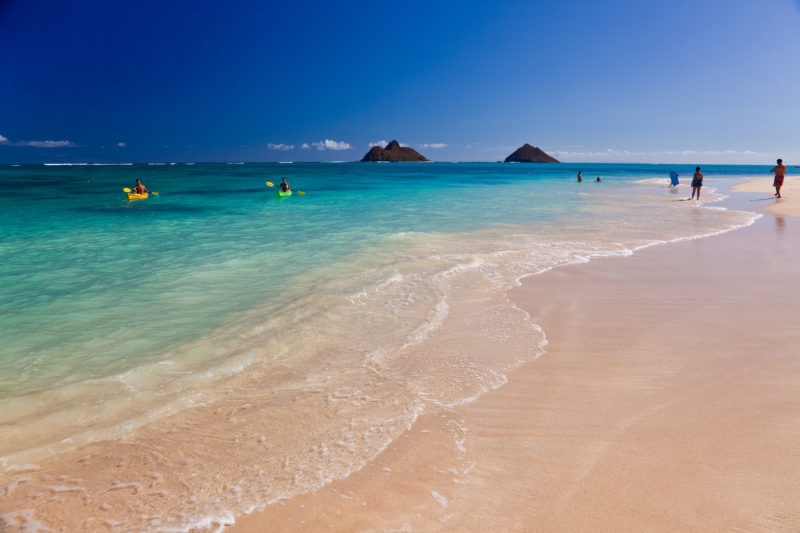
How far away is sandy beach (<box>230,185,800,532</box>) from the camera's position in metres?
2.33

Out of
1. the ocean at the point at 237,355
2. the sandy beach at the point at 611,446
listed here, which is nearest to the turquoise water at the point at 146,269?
the ocean at the point at 237,355

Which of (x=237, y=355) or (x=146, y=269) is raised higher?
(x=146, y=269)

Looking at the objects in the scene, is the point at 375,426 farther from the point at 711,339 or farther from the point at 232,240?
the point at 232,240

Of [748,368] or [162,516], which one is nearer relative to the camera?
[162,516]

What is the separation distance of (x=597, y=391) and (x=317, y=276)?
578 centimetres

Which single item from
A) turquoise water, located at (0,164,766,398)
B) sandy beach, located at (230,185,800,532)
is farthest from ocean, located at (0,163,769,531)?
sandy beach, located at (230,185,800,532)

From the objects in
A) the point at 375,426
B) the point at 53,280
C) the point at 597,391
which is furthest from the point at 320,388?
the point at 53,280

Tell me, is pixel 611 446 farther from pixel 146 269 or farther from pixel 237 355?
pixel 146 269

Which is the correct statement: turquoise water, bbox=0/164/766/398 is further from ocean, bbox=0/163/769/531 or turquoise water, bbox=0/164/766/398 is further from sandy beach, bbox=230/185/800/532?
sandy beach, bbox=230/185/800/532

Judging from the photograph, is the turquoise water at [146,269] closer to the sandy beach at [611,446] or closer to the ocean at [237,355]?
the ocean at [237,355]

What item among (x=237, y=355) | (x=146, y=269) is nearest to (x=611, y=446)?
(x=237, y=355)

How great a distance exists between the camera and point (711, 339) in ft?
15.1

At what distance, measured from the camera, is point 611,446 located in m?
2.89

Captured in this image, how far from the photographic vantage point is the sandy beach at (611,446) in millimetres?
2330
